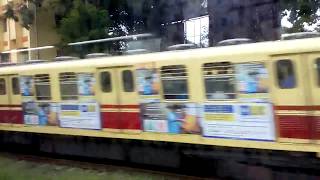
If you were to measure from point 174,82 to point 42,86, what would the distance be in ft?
14.9

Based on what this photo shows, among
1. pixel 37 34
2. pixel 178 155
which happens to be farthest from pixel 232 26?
pixel 37 34

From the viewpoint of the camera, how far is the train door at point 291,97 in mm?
8680

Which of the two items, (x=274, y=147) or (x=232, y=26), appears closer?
(x=274, y=147)

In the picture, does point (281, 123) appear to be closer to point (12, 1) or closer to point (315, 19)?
point (315, 19)

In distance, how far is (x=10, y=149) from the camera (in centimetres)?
1733

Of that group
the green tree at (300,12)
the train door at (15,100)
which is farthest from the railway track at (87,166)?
the green tree at (300,12)

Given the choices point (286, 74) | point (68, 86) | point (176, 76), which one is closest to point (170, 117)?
point (176, 76)

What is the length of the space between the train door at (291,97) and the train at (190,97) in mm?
15

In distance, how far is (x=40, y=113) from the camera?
14.2 metres

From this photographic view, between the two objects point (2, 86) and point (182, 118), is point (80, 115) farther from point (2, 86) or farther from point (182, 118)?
point (2, 86)

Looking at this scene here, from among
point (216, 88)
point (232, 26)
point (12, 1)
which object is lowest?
point (216, 88)

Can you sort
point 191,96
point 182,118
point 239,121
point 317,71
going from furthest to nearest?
point 182,118, point 191,96, point 239,121, point 317,71

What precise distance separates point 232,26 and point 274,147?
8.86m

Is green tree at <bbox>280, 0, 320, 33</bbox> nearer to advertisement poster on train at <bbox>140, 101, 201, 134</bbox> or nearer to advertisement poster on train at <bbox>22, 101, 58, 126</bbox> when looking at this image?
advertisement poster on train at <bbox>140, 101, 201, 134</bbox>
